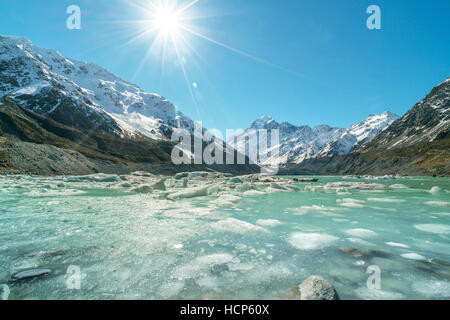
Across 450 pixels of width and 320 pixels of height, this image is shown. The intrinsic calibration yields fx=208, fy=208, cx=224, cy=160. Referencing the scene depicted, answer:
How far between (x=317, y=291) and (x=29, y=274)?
659 centimetres

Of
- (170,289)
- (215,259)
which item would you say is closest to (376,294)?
(215,259)

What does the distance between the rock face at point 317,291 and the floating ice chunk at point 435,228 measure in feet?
29.2

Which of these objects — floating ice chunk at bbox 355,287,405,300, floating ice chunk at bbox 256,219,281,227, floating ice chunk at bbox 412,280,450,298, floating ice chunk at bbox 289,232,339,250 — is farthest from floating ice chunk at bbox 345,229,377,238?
floating ice chunk at bbox 355,287,405,300

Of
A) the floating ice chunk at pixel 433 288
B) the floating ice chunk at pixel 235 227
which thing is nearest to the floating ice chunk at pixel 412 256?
the floating ice chunk at pixel 433 288

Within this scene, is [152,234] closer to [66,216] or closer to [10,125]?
[66,216]

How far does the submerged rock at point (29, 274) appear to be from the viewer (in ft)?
16.0

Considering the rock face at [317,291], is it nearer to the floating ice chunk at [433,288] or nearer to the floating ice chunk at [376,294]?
the floating ice chunk at [376,294]

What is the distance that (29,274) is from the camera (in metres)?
5.00

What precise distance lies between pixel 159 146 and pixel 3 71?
177 meters

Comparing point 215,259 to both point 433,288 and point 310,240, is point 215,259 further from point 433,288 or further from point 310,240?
point 433,288

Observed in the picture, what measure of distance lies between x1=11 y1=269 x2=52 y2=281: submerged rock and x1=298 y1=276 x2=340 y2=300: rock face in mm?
6021

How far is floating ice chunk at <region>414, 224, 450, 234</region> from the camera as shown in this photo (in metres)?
9.39

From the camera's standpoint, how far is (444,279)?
5.11 metres
